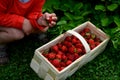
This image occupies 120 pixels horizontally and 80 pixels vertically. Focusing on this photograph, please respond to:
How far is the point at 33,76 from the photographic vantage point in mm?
2891

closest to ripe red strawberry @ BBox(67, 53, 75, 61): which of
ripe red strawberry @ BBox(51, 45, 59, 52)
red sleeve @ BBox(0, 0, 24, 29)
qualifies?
ripe red strawberry @ BBox(51, 45, 59, 52)

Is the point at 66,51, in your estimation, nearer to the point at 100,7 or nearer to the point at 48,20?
the point at 48,20

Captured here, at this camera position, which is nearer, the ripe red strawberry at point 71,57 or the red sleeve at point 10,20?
the red sleeve at point 10,20

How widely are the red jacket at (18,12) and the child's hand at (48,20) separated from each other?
0.20ft

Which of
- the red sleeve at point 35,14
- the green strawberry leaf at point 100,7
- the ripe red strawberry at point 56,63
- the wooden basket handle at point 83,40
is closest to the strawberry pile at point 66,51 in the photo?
the ripe red strawberry at point 56,63

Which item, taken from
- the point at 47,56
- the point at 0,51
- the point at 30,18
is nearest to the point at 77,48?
the point at 47,56

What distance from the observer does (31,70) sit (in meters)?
2.93

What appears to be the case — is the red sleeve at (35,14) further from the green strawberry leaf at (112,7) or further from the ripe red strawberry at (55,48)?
the green strawberry leaf at (112,7)

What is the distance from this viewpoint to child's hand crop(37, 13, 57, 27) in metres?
2.53

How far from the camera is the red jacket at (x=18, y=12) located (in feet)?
8.69

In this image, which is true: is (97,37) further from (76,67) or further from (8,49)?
(8,49)

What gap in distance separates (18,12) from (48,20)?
30 centimetres

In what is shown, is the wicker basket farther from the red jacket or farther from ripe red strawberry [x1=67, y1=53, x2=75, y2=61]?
the red jacket

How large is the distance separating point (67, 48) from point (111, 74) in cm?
46
